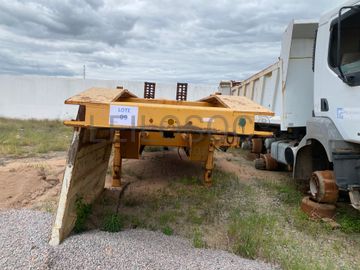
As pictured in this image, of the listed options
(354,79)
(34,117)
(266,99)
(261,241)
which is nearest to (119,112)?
(261,241)

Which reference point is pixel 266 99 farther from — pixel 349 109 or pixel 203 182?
pixel 349 109

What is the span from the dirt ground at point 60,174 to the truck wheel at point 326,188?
235 centimetres

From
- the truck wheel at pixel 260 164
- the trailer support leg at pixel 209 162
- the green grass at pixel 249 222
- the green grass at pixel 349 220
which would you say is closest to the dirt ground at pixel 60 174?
the truck wheel at pixel 260 164

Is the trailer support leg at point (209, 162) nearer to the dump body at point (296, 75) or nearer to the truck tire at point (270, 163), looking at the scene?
the dump body at point (296, 75)

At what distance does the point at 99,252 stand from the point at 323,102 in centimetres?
332

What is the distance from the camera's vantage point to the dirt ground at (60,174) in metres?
4.82

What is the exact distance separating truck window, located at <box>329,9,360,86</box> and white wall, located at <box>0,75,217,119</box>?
14.6 metres

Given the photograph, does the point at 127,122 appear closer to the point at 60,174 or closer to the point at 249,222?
the point at 249,222

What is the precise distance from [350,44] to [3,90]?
1863 cm

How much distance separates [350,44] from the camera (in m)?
4.51

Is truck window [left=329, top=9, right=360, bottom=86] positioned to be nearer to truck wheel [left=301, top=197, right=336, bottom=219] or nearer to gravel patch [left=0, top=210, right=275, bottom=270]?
truck wheel [left=301, top=197, right=336, bottom=219]

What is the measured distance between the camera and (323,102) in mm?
4672

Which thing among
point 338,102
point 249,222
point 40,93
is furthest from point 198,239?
point 40,93

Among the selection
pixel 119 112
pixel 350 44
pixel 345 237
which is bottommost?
pixel 345 237
